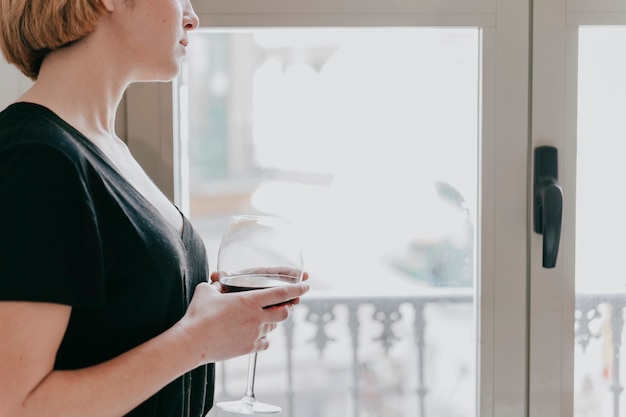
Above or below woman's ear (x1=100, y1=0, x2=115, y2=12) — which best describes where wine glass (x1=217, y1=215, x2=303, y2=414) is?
below

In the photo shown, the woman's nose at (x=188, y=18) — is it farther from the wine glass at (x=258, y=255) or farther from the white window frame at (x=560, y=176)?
the white window frame at (x=560, y=176)

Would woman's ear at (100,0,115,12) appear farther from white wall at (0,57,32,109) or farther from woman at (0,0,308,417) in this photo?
white wall at (0,57,32,109)

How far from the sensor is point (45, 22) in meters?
0.98

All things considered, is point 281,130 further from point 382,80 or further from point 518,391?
point 518,391

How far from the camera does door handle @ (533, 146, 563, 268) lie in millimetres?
1394

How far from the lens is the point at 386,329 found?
1.56 m

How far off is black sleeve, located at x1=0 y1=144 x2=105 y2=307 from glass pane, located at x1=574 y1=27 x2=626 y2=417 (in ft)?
3.28

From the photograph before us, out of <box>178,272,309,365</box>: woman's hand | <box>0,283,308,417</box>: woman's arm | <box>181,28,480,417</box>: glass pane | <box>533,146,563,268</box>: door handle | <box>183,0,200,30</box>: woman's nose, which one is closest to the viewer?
<box>0,283,308,417</box>: woman's arm

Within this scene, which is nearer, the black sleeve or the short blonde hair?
the black sleeve

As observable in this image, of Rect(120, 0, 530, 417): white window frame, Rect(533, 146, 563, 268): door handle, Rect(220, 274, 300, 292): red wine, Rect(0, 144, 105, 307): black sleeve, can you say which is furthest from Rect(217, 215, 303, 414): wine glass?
Rect(533, 146, 563, 268): door handle

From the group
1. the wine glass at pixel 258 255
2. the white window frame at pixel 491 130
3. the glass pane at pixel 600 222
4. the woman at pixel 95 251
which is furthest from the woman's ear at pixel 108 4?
the glass pane at pixel 600 222

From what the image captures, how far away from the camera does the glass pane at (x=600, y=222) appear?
4.88ft

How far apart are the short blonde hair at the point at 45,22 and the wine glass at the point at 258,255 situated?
326 mm

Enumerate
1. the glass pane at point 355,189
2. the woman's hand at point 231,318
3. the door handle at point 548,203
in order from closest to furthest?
the woman's hand at point 231,318 → the door handle at point 548,203 → the glass pane at point 355,189
